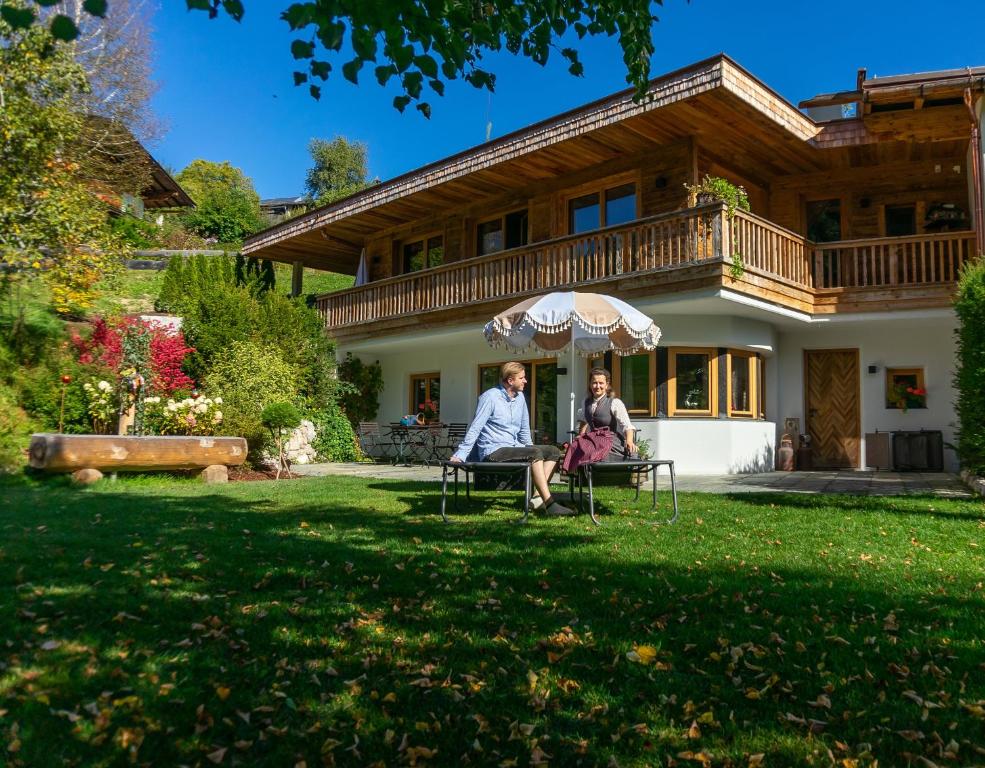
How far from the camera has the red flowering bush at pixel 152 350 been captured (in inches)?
497

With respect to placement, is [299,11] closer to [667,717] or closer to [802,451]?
[667,717]

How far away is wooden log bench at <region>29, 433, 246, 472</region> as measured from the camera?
888 centimetres

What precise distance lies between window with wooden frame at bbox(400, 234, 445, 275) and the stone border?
1136 centimetres

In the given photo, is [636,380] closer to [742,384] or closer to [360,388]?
[742,384]

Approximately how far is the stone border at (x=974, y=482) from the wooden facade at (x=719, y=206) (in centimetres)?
355

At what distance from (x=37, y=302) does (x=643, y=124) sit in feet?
34.0

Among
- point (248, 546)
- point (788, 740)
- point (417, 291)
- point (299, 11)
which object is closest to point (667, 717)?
point (788, 740)

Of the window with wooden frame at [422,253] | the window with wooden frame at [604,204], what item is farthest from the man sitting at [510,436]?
the window with wooden frame at [422,253]

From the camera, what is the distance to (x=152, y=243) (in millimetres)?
31625

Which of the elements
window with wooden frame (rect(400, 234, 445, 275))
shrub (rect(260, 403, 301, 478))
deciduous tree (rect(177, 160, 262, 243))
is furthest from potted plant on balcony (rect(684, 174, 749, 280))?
deciduous tree (rect(177, 160, 262, 243))

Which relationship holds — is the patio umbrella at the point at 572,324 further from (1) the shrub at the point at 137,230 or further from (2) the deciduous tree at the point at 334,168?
(2) the deciduous tree at the point at 334,168

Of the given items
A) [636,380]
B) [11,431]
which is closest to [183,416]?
[11,431]

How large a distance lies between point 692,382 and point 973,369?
4.86 m

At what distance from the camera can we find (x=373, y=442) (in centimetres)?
1717
